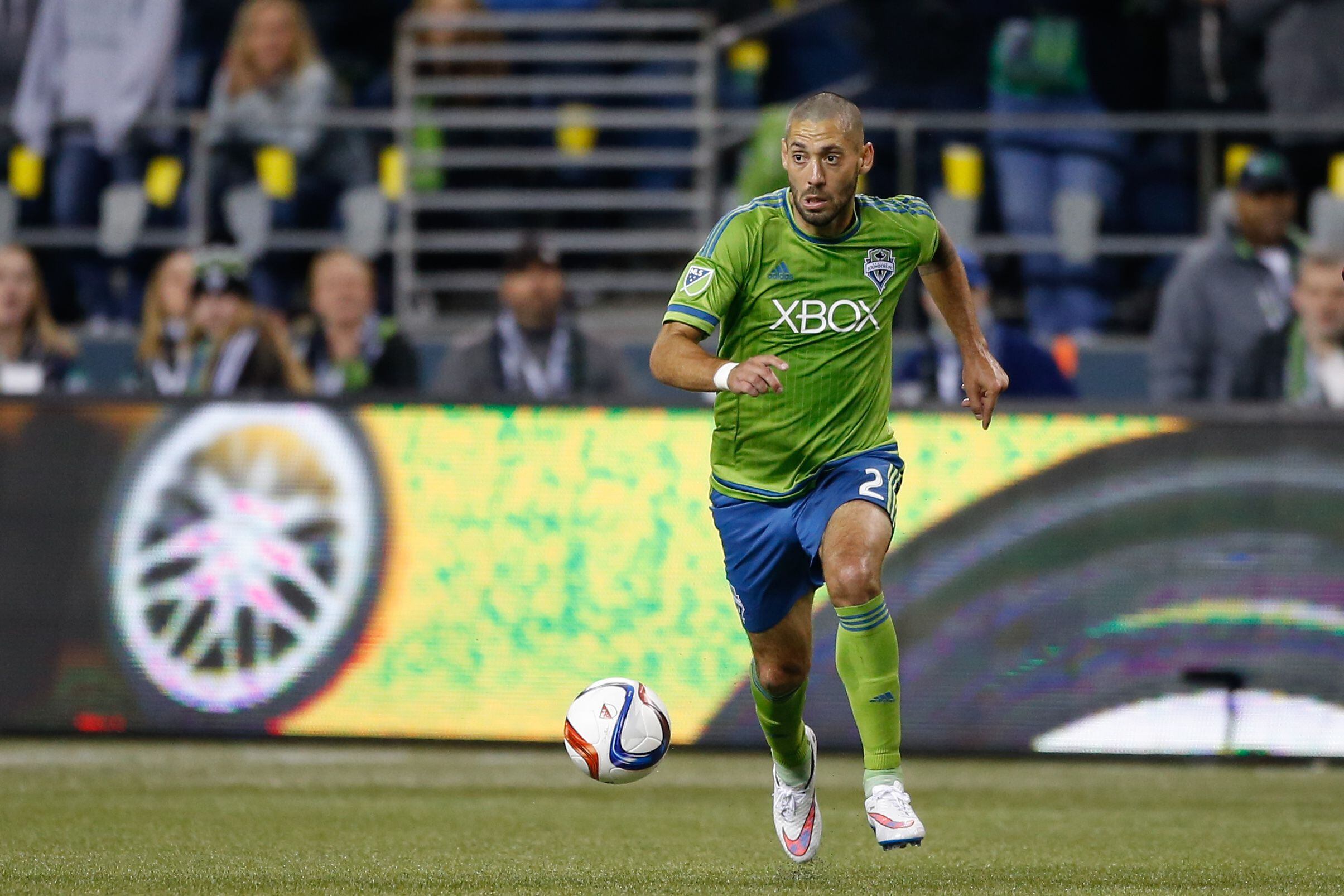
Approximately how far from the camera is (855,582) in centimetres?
561

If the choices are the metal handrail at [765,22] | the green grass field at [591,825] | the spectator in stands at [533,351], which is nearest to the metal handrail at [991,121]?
the metal handrail at [765,22]

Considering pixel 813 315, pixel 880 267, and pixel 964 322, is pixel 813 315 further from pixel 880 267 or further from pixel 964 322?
pixel 964 322

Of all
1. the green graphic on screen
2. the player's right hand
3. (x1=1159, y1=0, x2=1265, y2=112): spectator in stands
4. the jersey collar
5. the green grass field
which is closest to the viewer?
the player's right hand

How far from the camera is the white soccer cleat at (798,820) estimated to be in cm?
607

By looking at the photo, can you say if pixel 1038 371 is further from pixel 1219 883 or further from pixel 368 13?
pixel 368 13

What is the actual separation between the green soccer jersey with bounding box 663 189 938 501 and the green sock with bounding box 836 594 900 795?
0.53 metres

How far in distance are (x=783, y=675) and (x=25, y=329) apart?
20.9 ft

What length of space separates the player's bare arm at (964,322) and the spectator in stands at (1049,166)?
6196 mm

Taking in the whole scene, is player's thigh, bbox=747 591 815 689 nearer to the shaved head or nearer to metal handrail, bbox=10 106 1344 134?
the shaved head

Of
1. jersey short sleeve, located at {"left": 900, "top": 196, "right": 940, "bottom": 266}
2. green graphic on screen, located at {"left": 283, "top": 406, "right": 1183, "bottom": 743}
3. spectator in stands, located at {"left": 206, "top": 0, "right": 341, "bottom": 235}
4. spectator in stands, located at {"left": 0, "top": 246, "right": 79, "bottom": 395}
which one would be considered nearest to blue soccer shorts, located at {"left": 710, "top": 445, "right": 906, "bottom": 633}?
jersey short sleeve, located at {"left": 900, "top": 196, "right": 940, "bottom": 266}

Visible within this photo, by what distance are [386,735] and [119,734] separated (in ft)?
4.24

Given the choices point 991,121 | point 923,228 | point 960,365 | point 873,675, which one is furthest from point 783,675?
point 991,121

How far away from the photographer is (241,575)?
30.3ft

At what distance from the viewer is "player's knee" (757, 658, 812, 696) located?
6191mm
